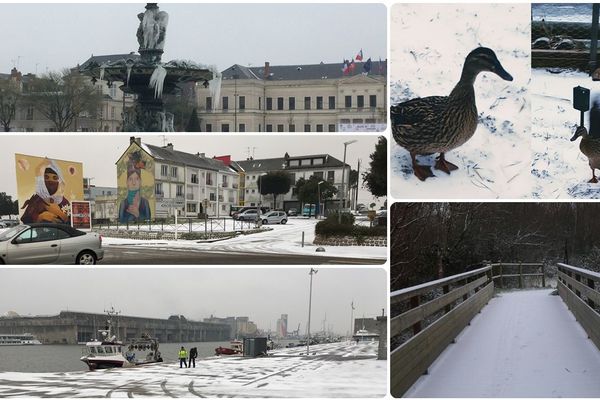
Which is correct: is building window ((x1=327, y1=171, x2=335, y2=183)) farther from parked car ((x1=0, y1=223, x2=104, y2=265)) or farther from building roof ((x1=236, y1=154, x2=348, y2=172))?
parked car ((x1=0, y1=223, x2=104, y2=265))

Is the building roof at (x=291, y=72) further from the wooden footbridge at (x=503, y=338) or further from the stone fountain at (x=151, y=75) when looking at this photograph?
the wooden footbridge at (x=503, y=338)

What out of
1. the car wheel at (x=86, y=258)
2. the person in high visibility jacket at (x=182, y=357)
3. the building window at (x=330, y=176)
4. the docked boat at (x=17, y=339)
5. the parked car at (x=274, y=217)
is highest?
the building window at (x=330, y=176)

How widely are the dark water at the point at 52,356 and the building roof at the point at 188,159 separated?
122cm

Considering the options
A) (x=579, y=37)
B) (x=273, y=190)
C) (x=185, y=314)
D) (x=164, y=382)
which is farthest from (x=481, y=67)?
(x=164, y=382)

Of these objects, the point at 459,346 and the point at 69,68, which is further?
the point at 69,68

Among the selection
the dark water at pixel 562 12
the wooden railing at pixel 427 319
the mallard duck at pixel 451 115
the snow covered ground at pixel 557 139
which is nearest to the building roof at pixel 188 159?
the mallard duck at pixel 451 115

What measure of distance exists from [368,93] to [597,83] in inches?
61.4

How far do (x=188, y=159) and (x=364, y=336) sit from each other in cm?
171

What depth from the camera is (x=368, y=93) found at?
18.4 ft

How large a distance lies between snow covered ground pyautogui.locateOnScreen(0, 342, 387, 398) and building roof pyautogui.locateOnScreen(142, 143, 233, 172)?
1.36m

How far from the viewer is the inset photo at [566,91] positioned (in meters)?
5.57

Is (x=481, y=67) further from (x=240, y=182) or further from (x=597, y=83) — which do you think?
(x=240, y=182)

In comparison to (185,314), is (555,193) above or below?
above

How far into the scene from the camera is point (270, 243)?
580 cm
